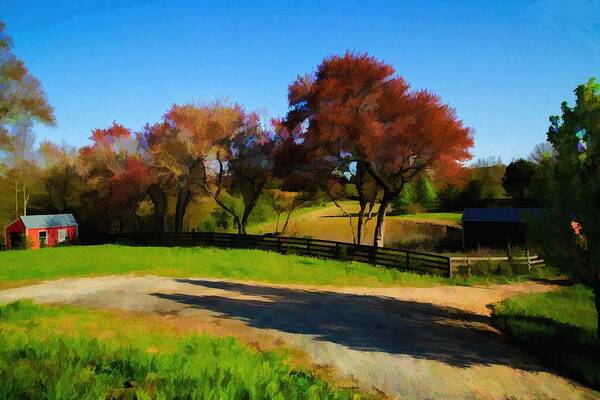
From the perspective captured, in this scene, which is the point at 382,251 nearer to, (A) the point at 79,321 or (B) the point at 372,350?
(B) the point at 372,350

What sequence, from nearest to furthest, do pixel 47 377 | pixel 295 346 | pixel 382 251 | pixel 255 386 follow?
1. pixel 47 377
2. pixel 255 386
3. pixel 295 346
4. pixel 382 251

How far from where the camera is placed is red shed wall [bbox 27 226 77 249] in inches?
1640

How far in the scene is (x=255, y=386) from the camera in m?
4.97

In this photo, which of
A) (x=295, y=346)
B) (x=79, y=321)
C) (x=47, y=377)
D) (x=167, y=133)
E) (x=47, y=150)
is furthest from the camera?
(x=47, y=150)

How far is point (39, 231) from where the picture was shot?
4253cm

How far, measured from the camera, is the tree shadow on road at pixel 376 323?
9.79 meters

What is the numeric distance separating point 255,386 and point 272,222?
61.1m

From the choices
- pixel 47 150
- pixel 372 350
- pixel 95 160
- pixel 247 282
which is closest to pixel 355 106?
pixel 247 282

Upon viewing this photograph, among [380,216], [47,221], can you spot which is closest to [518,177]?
[380,216]

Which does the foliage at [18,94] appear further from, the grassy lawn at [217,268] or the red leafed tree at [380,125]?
the red leafed tree at [380,125]

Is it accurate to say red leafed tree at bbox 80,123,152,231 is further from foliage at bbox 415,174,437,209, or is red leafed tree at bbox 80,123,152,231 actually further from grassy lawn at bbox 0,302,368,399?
foliage at bbox 415,174,437,209

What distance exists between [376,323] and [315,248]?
15976 millimetres

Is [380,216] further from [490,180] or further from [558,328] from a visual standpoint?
[490,180]

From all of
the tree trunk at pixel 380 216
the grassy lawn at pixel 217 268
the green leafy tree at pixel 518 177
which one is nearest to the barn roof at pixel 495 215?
the tree trunk at pixel 380 216
